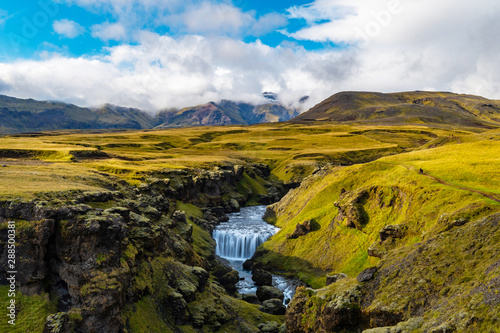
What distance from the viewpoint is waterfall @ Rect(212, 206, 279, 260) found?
8044 centimetres

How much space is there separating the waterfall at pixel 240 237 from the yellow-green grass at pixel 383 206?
23.9 feet

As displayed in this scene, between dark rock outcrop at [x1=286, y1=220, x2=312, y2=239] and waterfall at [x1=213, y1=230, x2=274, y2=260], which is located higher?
dark rock outcrop at [x1=286, y1=220, x2=312, y2=239]

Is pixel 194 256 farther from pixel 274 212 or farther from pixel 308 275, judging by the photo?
pixel 274 212

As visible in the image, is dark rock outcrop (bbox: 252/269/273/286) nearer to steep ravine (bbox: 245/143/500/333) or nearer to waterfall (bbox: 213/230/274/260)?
steep ravine (bbox: 245/143/500/333)

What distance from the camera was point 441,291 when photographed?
26.6 metres

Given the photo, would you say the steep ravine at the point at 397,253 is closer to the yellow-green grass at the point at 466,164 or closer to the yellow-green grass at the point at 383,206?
the yellow-green grass at the point at 383,206

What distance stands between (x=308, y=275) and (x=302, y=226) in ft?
41.7

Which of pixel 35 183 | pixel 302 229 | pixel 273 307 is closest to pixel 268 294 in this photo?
pixel 273 307

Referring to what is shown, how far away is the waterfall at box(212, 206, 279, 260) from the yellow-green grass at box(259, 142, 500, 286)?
23.9 ft

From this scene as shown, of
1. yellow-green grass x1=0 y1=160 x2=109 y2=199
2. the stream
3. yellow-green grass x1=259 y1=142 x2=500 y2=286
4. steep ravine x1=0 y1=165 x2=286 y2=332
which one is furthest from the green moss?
yellow-green grass x1=259 y1=142 x2=500 y2=286

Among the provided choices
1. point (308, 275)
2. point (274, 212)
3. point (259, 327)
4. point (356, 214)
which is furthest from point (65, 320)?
point (274, 212)

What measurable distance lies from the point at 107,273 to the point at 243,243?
53186mm

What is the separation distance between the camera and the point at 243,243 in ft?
269

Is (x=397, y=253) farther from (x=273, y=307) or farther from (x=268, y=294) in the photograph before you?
(x=268, y=294)
